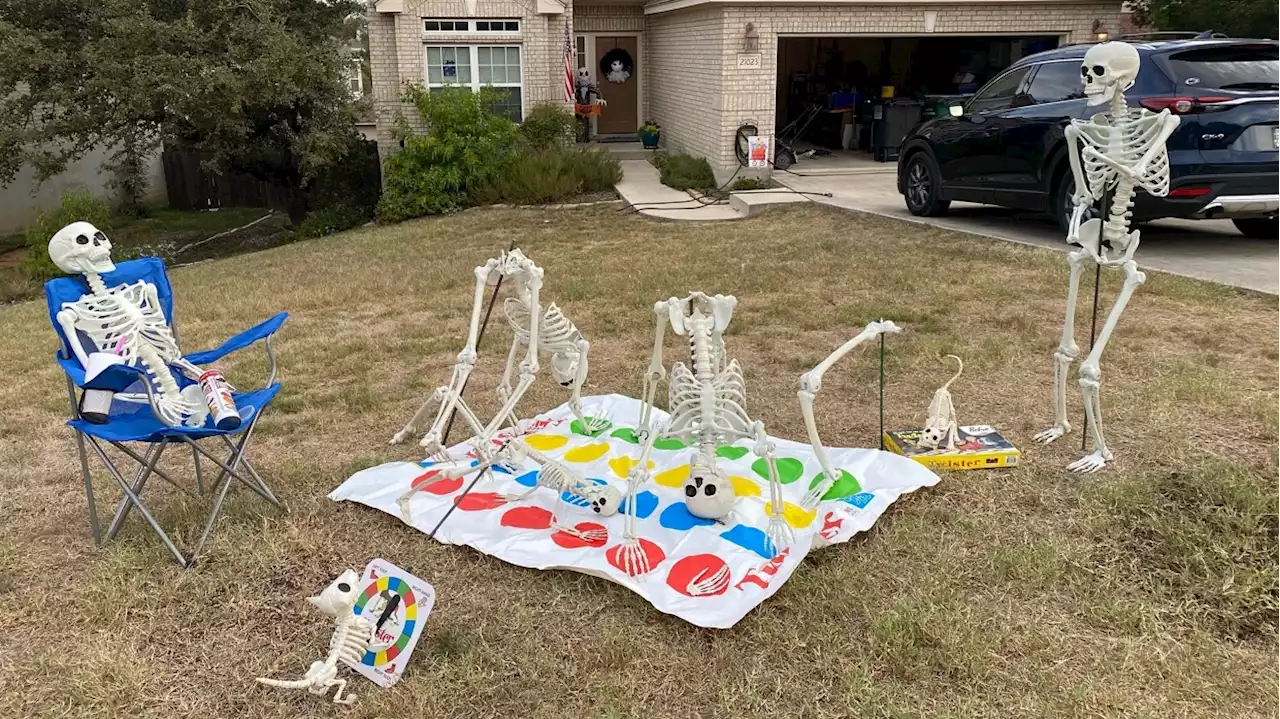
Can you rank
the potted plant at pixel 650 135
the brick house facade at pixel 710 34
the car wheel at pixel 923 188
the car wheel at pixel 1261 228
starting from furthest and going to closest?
the potted plant at pixel 650 135, the brick house facade at pixel 710 34, the car wheel at pixel 923 188, the car wheel at pixel 1261 228

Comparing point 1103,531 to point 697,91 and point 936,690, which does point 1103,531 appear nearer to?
point 936,690

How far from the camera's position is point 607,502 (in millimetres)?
3725

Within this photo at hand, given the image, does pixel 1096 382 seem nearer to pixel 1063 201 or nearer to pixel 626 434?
pixel 626 434

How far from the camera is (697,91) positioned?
47.7 ft

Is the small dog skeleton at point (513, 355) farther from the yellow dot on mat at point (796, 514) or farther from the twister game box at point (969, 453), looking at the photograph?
the twister game box at point (969, 453)

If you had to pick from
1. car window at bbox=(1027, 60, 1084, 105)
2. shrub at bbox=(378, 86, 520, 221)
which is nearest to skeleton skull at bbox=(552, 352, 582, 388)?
car window at bbox=(1027, 60, 1084, 105)

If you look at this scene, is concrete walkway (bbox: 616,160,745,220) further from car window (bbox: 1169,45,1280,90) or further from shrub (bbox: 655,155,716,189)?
car window (bbox: 1169,45,1280,90)

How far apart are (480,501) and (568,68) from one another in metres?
11.8

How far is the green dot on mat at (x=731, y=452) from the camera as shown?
4.42 m

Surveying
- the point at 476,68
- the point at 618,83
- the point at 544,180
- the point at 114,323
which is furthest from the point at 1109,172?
the point at 618,83

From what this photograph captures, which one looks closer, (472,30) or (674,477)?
(674,477)

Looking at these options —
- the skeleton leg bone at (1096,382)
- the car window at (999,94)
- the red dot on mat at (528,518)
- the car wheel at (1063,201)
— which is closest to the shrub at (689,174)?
the car window at (999,94)

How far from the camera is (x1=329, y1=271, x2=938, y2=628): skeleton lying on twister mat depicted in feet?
11.1

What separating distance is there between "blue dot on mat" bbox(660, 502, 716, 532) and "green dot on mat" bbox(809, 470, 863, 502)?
54 cm
